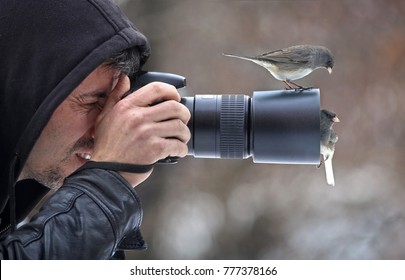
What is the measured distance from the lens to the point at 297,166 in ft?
5.89

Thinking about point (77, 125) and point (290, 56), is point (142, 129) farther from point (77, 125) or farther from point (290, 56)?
point (290, 56)

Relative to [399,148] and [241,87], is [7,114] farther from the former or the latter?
[399,148]

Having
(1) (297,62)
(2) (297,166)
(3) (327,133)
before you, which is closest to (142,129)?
(3) (327,133)

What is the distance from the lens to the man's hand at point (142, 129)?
27.9 inches

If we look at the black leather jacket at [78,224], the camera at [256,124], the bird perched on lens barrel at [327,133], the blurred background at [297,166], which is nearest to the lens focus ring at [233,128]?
the camera at [256,124]

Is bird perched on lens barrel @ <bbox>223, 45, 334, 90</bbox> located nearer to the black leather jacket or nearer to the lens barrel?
the lens barrel

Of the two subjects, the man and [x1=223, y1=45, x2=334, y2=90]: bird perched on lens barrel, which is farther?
[x1=223, y1=45, x2=334, y2=90]: bird perched on lens barrel

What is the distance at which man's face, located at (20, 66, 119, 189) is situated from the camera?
2.53ft

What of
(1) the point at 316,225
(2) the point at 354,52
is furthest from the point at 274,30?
(1) the point at 316,225

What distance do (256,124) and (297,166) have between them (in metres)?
0.99

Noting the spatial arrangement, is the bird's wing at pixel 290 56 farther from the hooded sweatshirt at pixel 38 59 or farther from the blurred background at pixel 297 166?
Result: the blurred background at pixel 297 166

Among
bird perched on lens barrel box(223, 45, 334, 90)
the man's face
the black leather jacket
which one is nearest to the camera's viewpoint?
the black leather jacket

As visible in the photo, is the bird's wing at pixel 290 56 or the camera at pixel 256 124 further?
the bird's wing at pixel 290 56

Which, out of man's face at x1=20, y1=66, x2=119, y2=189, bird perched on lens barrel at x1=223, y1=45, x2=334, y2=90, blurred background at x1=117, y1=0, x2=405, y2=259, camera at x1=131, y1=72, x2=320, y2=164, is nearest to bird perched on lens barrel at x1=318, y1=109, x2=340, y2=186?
camera at x1=131, y1=72, x2=320, y2=164
